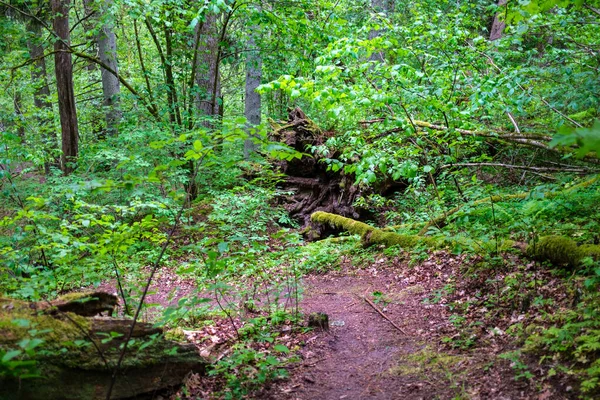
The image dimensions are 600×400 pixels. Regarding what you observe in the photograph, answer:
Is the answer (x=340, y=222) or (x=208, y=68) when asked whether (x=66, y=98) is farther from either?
(x=340, y=222)

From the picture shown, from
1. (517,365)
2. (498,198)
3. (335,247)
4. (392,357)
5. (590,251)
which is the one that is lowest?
(335,247)

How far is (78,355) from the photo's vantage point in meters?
3.01

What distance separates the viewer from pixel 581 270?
402 centimetres

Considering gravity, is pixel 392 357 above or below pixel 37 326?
below

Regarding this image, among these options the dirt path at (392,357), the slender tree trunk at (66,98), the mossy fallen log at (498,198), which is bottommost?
the dirt path at (392,357)

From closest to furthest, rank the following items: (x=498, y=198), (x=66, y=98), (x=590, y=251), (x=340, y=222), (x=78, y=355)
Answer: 1. (x=78, y=355)
2. (x=590, y=251)
3. (x=498, y=198)
4. (x=340, y=222)
5. (x=66, y=98)

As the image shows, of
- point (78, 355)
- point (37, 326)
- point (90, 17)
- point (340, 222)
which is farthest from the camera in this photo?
point (90, 17)

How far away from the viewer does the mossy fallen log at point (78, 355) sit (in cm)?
270

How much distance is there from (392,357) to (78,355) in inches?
112

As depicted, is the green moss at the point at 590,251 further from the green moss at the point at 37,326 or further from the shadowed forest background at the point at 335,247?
the green moss at the point at 37,326

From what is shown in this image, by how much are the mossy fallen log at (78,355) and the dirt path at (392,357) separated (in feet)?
3.17

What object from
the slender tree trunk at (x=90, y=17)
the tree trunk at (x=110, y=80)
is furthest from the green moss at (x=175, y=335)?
the tree trunk at (x=110, y=80)

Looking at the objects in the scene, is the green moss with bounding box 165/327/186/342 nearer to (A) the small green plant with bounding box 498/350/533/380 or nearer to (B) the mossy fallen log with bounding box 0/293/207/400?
(B) the mossy fallen log with bounding box 0/293/207/400

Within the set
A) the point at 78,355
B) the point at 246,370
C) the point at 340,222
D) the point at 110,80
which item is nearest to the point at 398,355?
the point at 246,370
